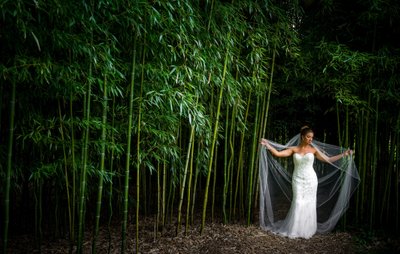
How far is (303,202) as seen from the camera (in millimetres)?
3848

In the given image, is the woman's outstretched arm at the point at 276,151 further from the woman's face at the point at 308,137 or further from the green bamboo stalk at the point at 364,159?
the green bamboo stalk at the point at 364,159

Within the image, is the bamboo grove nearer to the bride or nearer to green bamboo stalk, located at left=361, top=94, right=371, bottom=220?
green bamboo stalk, located at left=361, top=94, right=371, bottom=220

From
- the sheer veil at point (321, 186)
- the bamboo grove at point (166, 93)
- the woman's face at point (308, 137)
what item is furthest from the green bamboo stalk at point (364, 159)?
the woman's face at point (308, 137)

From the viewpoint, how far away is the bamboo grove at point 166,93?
2412mm

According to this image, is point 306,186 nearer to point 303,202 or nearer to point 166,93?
point 303,202

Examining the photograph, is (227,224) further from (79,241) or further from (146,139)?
(79,241)

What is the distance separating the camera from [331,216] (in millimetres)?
3965

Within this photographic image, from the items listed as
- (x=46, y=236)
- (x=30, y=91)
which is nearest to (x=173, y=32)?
(x=30, y=91)

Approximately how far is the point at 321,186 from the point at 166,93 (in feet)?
8.41

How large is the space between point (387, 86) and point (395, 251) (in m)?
1.96

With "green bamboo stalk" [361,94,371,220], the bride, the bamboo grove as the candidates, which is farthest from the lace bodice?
"green bamboo stalk" [361,94,371,220]

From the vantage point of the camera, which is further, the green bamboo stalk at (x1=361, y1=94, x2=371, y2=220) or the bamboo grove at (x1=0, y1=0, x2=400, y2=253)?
the green bamboo stalk at (x1=361, y1=94, x2=371, y2=220)

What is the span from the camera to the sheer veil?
12.7 feet

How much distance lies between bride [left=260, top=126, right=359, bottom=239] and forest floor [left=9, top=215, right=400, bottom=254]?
19cm
